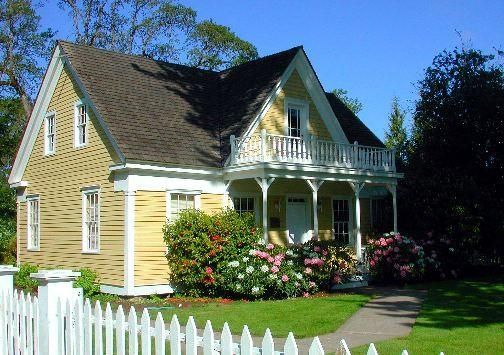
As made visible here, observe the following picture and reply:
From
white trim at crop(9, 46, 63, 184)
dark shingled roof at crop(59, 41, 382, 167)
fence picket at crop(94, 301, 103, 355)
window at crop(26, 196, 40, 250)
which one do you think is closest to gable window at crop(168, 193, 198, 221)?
dark shingled roof at crop(59, 41, 382, 167)

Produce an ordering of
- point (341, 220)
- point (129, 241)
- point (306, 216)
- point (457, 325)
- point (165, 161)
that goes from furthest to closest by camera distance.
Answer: point (341, 220) → point (306, 216) → point (165, 161) → point (129, 241) → point (457, 325)

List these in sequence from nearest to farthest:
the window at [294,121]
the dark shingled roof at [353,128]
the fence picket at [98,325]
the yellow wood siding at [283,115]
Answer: the fence picket at [98,325]
the yellow wood siding at [283,115]
the window at [294,121]
the dark shingled roof at [353,128]

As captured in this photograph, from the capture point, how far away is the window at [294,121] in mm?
21812

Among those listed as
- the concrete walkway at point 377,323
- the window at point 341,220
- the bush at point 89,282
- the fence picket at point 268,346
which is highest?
the window at point 341,220

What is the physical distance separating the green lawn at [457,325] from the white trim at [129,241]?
7935 mm

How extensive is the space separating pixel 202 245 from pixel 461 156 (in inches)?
580

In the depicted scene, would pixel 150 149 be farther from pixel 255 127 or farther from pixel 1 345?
pixel 1 345

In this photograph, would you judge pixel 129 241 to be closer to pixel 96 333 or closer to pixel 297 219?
pixel 297 219

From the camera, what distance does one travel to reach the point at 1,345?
6754 mm

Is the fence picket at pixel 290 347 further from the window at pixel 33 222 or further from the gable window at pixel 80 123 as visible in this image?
the window at pixel 33 222

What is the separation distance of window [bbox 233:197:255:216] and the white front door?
5.32 feet

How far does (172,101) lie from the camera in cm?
2100

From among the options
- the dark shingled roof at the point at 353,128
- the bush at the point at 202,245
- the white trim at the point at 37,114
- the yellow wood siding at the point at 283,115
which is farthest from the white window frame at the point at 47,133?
the dark shingled roof at the point at 353,128

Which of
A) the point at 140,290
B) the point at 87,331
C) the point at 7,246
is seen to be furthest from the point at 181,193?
the point at 87,331
